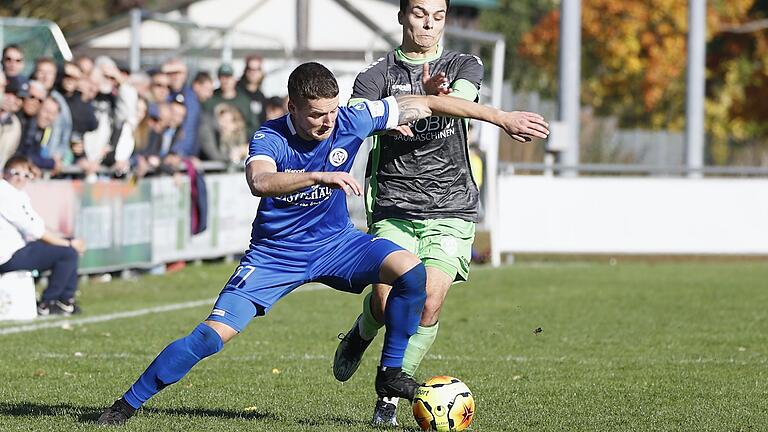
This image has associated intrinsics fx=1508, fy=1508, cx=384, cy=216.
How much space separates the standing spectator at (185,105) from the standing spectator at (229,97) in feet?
1.30

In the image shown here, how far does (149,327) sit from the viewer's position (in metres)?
12.6

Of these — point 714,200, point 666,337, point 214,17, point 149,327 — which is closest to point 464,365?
point 666,337

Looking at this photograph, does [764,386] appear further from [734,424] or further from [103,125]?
[103,125]

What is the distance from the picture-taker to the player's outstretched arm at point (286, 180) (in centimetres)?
662

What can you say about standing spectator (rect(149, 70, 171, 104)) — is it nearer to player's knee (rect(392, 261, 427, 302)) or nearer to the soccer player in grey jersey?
the soccer player in grey jersey

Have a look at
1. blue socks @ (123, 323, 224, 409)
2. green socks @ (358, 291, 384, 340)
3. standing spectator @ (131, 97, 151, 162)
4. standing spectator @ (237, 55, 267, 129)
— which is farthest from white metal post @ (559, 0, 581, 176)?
blue socks @ (123, 323, 224, 409)

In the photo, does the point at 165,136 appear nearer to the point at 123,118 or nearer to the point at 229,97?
the point at 123,118

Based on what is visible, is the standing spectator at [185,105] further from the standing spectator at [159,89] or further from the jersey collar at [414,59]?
the jersey collar at [414,59]

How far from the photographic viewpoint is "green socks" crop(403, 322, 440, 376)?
7973 millimetres

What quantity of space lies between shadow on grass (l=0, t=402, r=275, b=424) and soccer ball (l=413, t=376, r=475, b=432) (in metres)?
0.92

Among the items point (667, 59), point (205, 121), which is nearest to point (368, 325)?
point (205, 121)

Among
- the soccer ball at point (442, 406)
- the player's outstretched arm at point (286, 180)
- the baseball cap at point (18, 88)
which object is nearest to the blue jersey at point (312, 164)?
the player's outstretched arm at point (286, 180)

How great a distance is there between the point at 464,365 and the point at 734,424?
2.87 m

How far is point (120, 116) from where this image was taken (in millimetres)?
16750
